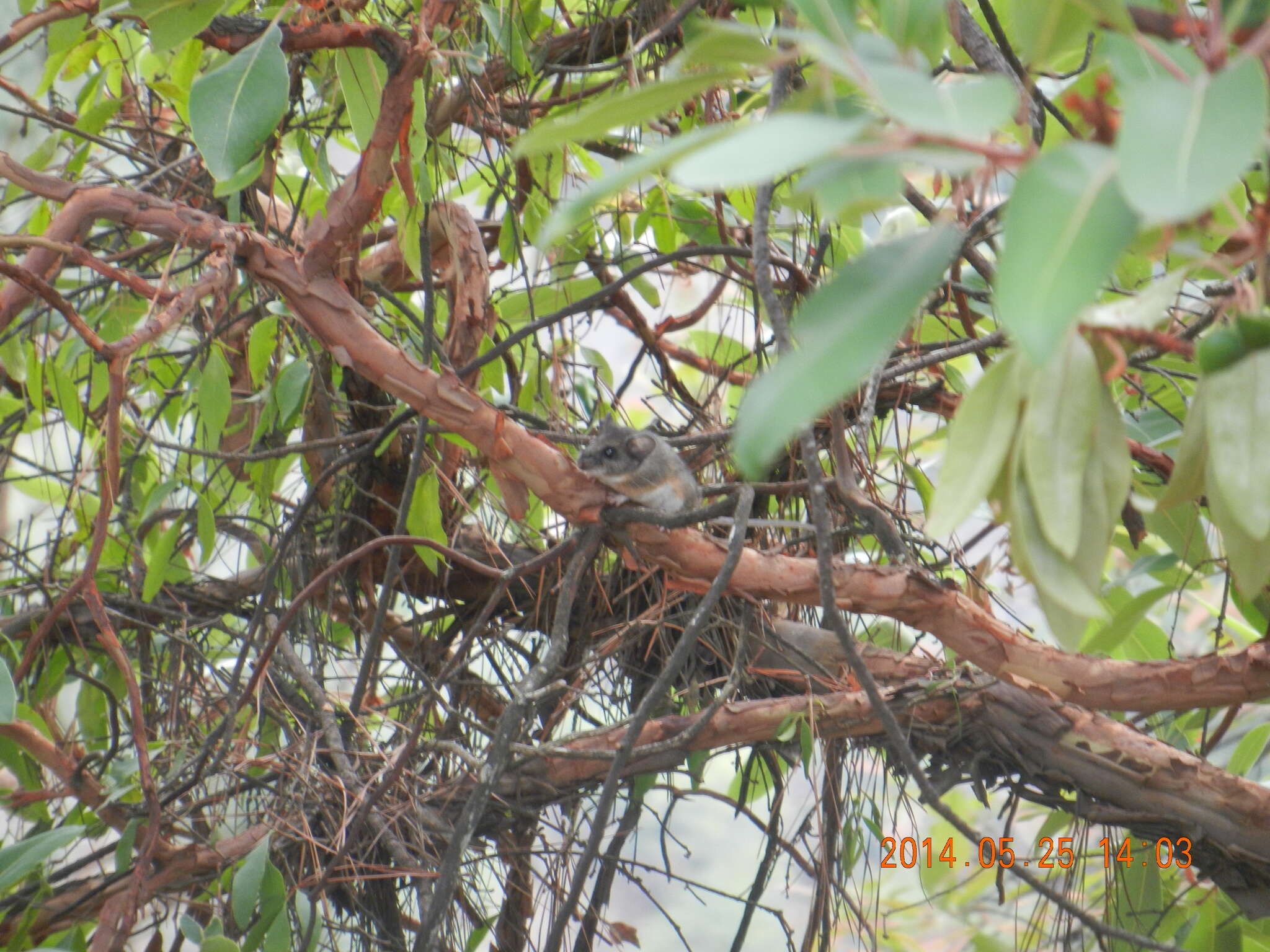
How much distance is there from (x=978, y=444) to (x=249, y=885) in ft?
3.72

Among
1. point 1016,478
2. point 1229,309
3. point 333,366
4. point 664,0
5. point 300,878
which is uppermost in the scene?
point 664,0

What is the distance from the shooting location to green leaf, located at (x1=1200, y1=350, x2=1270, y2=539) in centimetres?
55

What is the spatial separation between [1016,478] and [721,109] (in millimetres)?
1097

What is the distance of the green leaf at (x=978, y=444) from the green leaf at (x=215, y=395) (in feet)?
3.97

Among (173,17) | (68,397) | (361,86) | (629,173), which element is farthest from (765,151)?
(68,397)

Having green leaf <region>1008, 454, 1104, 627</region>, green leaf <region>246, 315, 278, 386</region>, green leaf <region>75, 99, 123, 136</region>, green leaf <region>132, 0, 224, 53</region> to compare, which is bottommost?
green leaf <region>1008, 454, 1104, 627</region>

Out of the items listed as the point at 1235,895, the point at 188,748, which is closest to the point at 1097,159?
the point at 1235,895

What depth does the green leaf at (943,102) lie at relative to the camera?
16.7 inches

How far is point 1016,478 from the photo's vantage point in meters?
0.59

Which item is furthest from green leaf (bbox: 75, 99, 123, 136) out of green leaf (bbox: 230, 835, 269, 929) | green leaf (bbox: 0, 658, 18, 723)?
green leaf (bbox: 230, 835, 269, 929)

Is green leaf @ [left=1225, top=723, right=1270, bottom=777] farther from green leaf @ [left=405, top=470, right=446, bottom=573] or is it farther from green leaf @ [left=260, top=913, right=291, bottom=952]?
green leaf @ [left=260, top=913, right=291, bottom=952]

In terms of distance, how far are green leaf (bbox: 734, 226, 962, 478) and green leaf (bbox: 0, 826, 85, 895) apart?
53.2 inches

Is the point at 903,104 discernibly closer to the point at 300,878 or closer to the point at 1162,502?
the point at 1162,502

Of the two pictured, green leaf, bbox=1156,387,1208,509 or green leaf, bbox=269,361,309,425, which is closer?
green leaf, bbox=1156,387,1208,509
